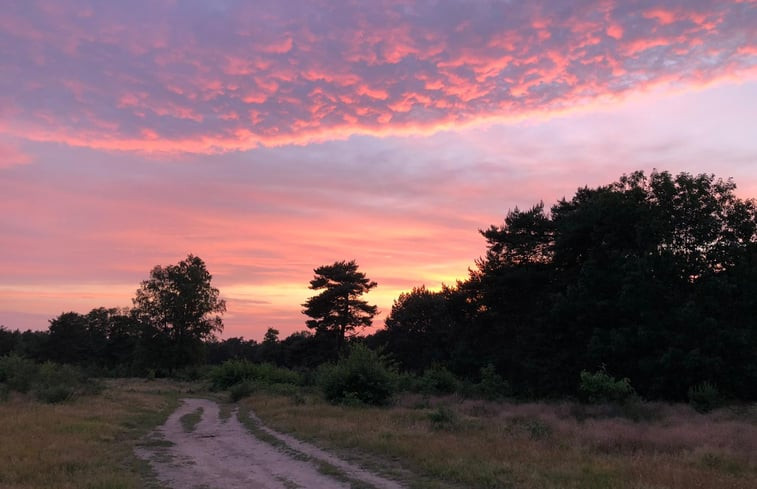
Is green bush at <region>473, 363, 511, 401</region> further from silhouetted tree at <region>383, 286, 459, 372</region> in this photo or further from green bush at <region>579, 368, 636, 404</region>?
silhouetted tree at <region>383, 286, 459, 372</region>

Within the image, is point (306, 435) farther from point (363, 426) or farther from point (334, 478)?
point (334, 478)

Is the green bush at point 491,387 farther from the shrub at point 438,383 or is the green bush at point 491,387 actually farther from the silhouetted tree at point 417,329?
the silhouetted tree at point 417,329

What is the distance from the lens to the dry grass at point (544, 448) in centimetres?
1117

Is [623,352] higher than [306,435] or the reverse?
higher

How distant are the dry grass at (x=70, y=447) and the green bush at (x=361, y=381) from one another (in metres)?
9.76

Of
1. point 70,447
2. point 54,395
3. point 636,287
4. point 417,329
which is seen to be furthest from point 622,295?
point 417,329

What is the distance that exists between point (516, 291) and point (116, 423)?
118ft

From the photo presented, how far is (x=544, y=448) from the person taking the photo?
15023 millimetres

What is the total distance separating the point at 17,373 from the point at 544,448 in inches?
1548

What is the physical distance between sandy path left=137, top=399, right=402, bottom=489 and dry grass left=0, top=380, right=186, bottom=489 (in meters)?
0.79

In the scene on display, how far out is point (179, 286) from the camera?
3174 inches

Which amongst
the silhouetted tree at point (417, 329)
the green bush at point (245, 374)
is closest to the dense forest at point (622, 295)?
Answer: the green bush at point (245, 374)

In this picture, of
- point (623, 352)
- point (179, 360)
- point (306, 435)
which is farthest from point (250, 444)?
point (179, 360)

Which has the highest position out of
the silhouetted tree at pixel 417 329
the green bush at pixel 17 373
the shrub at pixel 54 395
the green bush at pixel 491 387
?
the silhouetted tree at pixel 417 329
